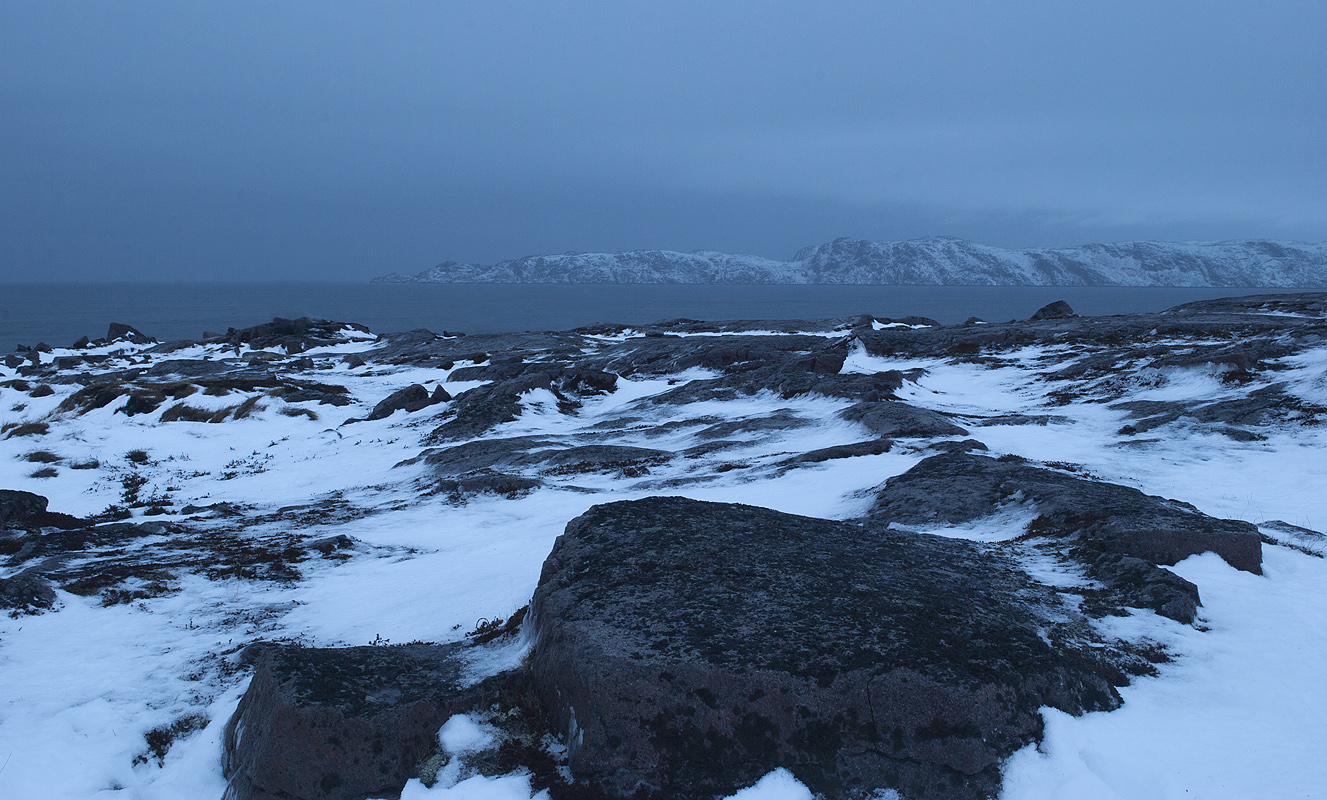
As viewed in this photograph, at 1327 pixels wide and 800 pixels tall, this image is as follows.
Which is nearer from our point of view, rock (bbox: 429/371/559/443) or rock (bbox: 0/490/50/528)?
rock (bbox: 0/490/50/528)

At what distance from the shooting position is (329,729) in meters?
5.52

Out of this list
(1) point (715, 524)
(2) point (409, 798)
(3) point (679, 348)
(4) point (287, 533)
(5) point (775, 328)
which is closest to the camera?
(2) point (409, 798)

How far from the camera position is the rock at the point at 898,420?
776 inches

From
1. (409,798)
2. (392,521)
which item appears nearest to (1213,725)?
(409,798)

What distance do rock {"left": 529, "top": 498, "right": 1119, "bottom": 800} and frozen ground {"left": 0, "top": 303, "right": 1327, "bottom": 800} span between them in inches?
12.7

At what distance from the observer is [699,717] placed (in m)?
5.33

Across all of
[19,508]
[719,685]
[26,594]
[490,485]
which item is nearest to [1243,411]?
[490,485]

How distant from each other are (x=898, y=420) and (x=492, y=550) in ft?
43.3

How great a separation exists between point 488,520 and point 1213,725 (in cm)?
1279

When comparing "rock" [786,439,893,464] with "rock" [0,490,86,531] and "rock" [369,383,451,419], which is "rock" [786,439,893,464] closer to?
"rock" [0,490,86,531]

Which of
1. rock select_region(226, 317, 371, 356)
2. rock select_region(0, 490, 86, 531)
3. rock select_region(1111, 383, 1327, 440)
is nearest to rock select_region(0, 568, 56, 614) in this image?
Answer: rock select_region(0, 490, 86, 531)

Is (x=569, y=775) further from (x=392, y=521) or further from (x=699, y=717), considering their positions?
(x=392, y=521)

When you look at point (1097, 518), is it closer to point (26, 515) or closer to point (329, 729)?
point (329, 729)

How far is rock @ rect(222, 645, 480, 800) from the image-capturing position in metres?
5.45
